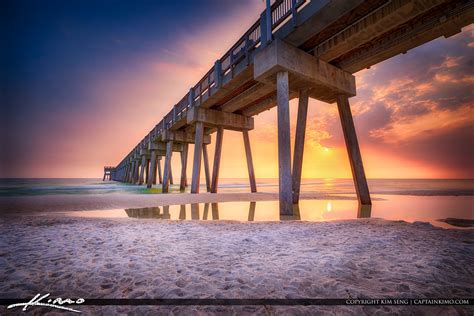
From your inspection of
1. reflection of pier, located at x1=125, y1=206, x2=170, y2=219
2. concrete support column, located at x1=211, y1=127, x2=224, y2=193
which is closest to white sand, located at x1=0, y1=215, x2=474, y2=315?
reflection of pier, located at x1=125, y1=206, x2=170, y2=219

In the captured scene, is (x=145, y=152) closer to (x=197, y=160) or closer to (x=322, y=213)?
(x=197, y=160)

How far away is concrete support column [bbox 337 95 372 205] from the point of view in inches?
349

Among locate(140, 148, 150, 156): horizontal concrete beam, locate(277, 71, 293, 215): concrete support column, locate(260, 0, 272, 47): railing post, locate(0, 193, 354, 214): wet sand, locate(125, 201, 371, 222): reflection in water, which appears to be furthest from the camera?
locate(140, 148, 150, 156): horizontal concrete beam

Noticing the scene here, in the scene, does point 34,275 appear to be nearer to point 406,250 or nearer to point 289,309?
point 289,309

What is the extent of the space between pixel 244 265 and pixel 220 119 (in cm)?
1314

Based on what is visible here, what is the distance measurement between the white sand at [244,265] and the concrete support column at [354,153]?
15.2 feet

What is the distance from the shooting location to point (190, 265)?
8.61 ft

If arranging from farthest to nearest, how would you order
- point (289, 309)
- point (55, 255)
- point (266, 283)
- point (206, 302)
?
point (55, 255) → point (266, 283) → point (206, 302) → point (289, 309)

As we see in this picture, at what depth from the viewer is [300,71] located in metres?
7.91

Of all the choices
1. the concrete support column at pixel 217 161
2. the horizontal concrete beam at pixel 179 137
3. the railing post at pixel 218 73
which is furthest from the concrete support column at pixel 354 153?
the horizontal concrete beam at pixel 179 137

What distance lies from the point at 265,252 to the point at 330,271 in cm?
93

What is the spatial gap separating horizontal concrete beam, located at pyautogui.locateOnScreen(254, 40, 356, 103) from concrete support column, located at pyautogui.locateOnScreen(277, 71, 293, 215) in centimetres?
47

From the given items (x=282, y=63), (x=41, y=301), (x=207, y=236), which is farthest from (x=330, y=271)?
(x=282, y=63)

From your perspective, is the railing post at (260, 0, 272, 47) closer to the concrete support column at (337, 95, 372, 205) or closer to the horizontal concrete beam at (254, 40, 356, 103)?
the horizontal concrete beam at (254, 40, 356, 103)
